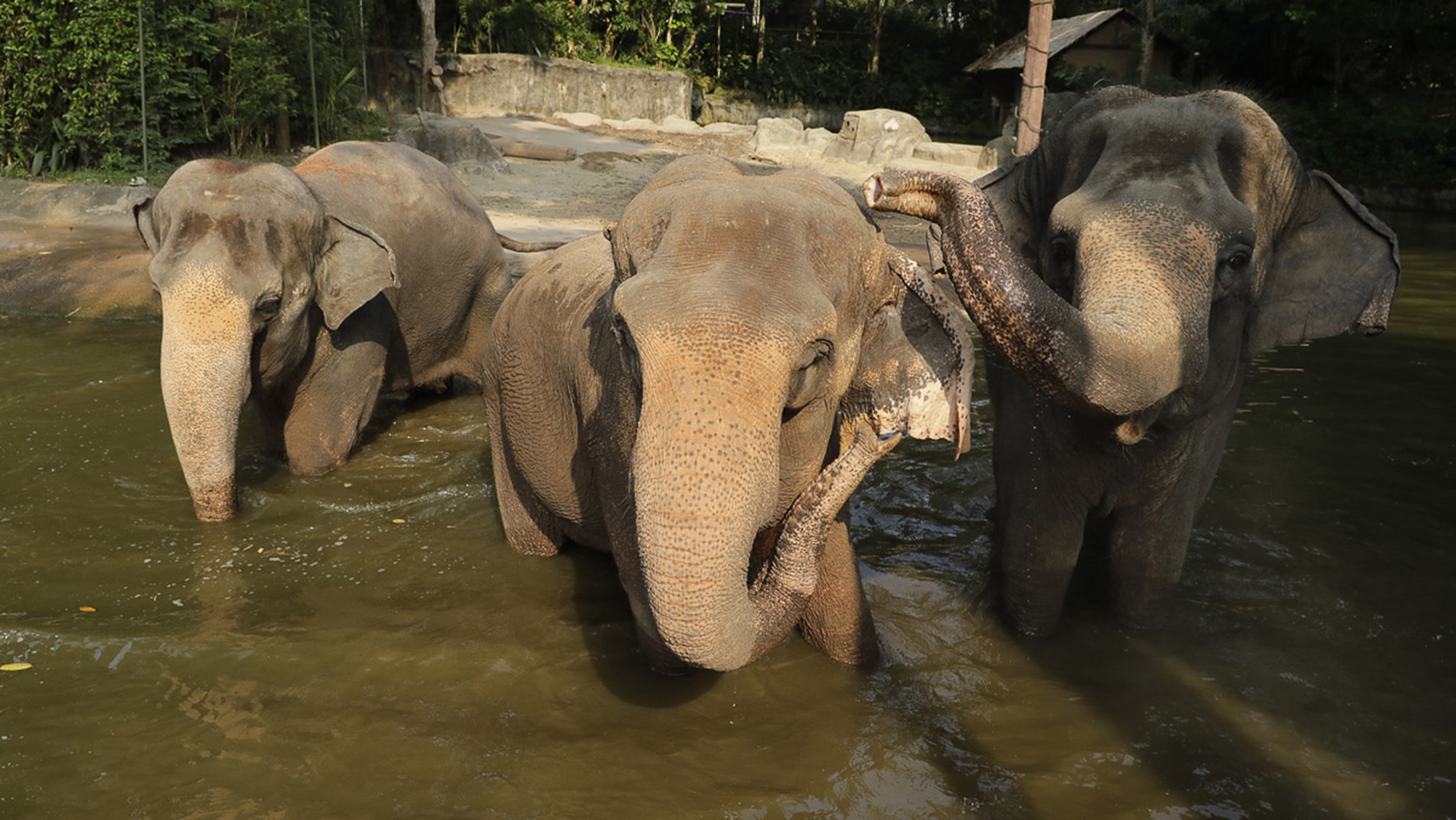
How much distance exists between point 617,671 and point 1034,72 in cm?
646

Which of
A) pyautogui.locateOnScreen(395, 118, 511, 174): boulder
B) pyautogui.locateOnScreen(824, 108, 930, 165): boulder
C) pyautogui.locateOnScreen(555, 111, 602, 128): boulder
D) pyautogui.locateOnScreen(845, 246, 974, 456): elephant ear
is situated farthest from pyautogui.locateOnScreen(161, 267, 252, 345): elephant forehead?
pyautogui.locateOnScreen(555, 111, 602, 128): boulder

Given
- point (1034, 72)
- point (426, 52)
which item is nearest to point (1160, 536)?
point (1034, 72)

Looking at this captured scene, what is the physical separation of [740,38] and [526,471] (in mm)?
28973

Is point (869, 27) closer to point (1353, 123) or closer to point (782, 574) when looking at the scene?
point (1353, 123)

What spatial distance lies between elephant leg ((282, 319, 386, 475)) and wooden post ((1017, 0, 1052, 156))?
5.20m

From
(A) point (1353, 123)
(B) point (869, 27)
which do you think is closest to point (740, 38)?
(B) point (869, 27)

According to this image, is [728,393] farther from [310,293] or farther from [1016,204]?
[310,293]

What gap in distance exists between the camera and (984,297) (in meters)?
2.65

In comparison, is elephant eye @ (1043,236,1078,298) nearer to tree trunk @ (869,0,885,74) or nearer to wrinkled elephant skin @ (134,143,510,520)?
wrinkled elephant skin @ (134,143,510,520)

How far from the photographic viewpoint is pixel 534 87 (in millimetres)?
24391

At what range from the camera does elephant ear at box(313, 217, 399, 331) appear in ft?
16.3

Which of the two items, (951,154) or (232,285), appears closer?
(232,285)

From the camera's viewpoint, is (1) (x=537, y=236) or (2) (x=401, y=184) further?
(1) (x=537, y=236)

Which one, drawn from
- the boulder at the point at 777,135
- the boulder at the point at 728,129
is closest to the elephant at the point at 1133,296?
the boulder at the point at 777,135
